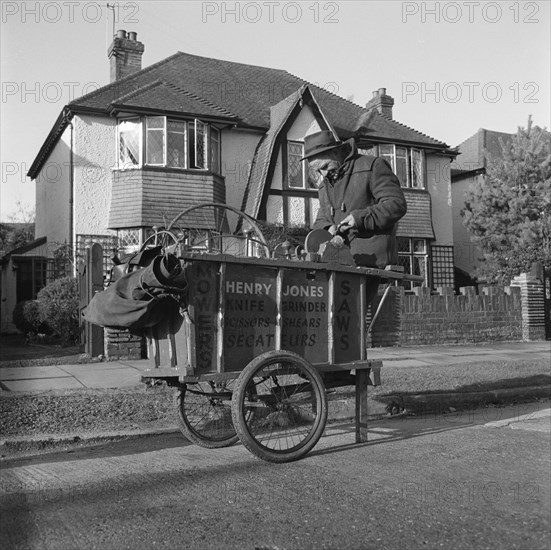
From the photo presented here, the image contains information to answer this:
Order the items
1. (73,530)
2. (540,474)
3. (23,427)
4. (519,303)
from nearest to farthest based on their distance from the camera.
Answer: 1. (73,530)
2. (540,474)
3. (23,427)
4. (519,303)

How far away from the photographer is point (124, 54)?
22.6 m

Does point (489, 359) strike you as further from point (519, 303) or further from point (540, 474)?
point (540, 474)

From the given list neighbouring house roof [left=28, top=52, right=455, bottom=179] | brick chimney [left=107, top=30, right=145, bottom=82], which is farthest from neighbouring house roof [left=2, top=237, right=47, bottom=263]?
brick chimney [left=107, top=30, right=145, bottom=82]

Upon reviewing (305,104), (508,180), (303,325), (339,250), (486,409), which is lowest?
(486,409)

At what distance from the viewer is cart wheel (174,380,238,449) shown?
16.5 ft

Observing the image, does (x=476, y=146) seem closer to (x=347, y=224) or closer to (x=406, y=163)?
(x=406, y=163)

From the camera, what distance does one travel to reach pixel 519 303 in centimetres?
1697

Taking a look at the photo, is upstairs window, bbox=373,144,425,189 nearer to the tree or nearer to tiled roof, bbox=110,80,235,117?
the tree

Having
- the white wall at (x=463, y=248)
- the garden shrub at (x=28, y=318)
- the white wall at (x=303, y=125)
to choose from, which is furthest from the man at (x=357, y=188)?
the white wall at (x=463, y=248)

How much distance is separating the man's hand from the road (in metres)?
1.73

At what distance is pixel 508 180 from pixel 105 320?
2083 cm

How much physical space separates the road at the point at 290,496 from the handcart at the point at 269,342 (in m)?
0.33

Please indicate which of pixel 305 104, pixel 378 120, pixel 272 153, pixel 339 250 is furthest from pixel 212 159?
pixel 339 250

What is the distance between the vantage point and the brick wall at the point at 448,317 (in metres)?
15.2
